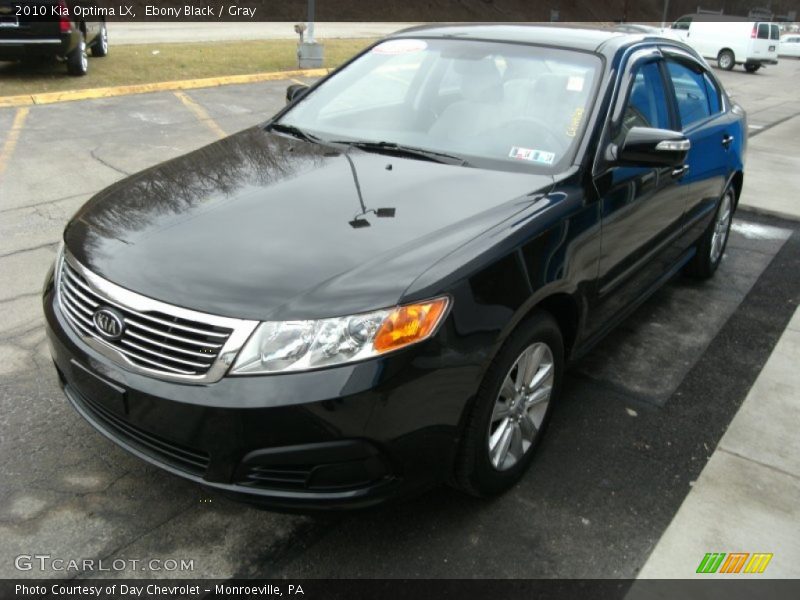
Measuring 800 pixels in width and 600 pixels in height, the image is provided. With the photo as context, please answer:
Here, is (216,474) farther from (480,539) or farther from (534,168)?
(534,168)

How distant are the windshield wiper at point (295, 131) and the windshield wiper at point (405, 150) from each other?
139 mm

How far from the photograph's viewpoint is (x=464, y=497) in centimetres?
286

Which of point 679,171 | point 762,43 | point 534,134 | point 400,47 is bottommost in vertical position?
point 679,171

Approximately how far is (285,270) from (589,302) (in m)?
1.44

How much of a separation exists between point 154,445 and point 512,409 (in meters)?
1.29

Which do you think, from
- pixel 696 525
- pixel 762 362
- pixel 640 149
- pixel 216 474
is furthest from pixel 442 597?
pixel 762 362

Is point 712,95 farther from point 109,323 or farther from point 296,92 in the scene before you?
point 109,323

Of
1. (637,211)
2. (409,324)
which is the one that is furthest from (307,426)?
(637,211)

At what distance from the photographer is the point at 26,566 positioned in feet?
7.97

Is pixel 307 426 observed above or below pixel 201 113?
below

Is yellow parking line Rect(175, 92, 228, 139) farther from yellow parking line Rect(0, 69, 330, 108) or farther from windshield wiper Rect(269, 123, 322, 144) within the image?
windshield wiper Rect(269, 123, 322, 144)

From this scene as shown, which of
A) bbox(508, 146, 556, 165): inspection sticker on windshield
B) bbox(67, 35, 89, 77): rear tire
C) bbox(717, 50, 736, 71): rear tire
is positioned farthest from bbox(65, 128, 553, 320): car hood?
bbox(717, 50, 736, 71): rear tire

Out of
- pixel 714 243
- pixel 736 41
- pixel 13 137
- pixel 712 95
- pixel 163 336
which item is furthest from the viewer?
pixel 736 41

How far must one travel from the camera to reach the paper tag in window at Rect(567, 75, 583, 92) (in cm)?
336
